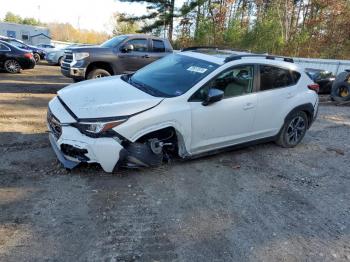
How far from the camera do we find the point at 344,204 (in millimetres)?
4715

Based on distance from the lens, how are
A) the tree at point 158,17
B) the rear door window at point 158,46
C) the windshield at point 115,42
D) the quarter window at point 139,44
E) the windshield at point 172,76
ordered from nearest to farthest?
the windshield at point 172,76, the windshield at point 115,42, the quarter window at point 139,44, the rear door window at point 158,46, the tree at point 158,17

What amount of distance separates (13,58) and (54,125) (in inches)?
457

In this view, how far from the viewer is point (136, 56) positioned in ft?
37.3

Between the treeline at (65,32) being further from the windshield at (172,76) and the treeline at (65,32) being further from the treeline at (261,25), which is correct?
the windshield at (172,76)

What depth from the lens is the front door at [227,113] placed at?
5164 millimetres

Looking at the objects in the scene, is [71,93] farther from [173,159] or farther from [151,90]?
[173,159]

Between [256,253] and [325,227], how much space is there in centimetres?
110

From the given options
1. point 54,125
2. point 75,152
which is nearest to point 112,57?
point 54,125

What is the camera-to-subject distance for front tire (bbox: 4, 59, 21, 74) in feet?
49.1

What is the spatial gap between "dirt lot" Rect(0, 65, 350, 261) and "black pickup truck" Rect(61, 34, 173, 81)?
4.68 m

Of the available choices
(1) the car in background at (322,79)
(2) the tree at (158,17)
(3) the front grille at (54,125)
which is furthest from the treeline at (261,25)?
(3) the front grille at (54,125)

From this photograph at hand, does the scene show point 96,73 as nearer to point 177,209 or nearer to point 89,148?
point 89,148

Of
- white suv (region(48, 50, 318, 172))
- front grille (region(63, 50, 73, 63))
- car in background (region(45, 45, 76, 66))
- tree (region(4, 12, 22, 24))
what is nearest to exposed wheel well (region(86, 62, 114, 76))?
front grille (region(63, 50, 73, 63))

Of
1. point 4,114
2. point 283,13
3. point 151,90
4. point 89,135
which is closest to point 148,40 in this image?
point 4,114
